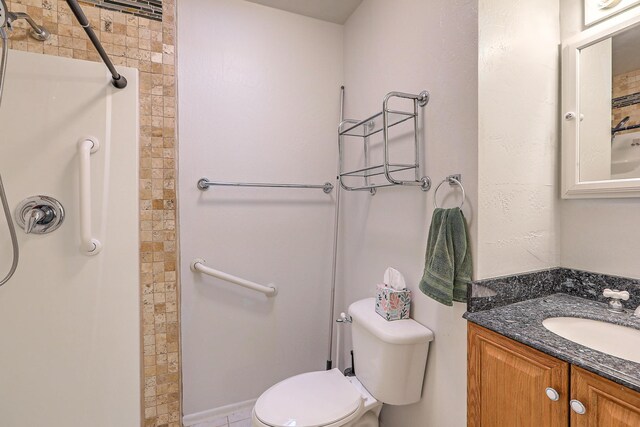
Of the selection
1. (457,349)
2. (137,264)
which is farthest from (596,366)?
(137,264)

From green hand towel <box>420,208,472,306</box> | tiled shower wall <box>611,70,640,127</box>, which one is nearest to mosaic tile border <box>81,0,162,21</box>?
green hand towel <box>420,208,472,306</box>

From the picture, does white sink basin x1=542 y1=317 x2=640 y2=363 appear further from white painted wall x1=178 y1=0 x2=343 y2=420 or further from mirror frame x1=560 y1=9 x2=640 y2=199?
white painted wall x1=178 y1=0 x2=343 y2=420

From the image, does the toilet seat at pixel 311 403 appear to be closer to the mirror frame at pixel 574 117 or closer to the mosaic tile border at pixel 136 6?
the mirror frame at pixel 574 117

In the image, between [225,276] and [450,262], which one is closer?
[450,262]

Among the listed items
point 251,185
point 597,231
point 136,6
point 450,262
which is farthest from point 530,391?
point 136,6

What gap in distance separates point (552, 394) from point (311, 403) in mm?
859

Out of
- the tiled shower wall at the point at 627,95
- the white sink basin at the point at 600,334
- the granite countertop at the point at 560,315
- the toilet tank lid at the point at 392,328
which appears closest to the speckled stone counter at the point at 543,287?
the granite countertop at the point at 560,315

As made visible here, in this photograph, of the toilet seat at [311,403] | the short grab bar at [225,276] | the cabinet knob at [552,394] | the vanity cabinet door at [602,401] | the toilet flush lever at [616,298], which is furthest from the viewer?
the short grab bar at [225,276]

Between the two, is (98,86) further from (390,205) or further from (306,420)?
(306,420)

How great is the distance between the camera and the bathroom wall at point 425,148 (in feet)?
3.44

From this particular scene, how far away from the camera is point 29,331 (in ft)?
3.25

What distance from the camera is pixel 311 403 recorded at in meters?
1.20

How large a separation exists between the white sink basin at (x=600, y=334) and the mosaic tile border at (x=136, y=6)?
6.45 feet

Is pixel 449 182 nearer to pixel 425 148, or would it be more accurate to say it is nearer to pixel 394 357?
pixel 425 148
